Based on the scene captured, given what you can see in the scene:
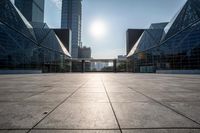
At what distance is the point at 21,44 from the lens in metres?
40.0

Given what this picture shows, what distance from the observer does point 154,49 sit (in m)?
53.9

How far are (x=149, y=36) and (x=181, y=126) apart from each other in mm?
61608

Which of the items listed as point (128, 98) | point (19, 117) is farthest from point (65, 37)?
point (19, 117)

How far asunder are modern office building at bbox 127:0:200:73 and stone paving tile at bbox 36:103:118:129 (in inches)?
1532

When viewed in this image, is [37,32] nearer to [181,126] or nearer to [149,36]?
[149,36]

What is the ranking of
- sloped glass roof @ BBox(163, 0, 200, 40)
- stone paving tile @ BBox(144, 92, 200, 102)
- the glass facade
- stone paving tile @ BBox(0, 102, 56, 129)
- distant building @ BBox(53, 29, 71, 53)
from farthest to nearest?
distant building @ BBox(53, 29, 71, 53) → sloped glass roof @ BBox(163, 0, 200, 40) → the glass facade → stone paving tile @ BBox(144, 92, 200, 102) → stone paving tile @ BBox(0, 102, 56, 129)

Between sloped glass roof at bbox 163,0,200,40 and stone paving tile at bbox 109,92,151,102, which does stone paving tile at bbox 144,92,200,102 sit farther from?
sloped glass roof at bbox 163,0,200,40

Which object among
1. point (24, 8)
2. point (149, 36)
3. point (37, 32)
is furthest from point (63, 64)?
point (24, 8)

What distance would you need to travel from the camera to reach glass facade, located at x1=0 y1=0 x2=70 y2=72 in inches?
1353

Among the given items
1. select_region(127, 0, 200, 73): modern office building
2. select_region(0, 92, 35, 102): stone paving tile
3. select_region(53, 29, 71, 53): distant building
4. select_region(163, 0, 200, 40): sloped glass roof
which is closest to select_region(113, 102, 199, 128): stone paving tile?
select_region(0, 92, 35, 102): stone paving tile

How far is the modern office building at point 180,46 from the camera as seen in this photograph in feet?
119

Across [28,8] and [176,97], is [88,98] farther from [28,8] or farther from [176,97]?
[28,8]

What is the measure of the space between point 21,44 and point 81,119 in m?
42.9

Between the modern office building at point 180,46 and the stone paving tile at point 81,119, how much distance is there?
128 feet
